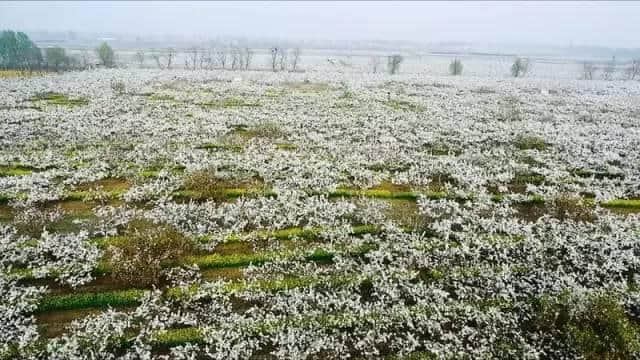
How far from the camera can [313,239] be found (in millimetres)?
19984

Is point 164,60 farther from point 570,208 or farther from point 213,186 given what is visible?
point 570,208

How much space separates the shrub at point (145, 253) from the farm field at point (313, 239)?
80 mm

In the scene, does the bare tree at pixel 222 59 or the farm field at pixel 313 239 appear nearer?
the farm field at pixel 313 239

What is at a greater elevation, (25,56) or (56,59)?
(25,56)

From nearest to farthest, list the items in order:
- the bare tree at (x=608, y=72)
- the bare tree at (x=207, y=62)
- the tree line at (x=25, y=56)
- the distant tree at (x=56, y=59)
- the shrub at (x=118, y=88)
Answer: the shrub at (x=118, y=88) → the tree line at (x=25, y=56) → the distant tree at (x=56, y=59) → the bare tree at (x=207, y=62) → the bare tree at (x=608, y=72)

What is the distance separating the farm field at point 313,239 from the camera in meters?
14.1

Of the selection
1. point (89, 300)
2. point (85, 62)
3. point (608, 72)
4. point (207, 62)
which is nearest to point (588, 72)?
point (608, 72)

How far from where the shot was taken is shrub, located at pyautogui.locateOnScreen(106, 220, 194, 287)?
54.1ft

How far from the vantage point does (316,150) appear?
32.2 m

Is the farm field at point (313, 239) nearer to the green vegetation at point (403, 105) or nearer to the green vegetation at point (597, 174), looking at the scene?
the green vegetation at point (597, 174)

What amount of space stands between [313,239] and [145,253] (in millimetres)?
7292

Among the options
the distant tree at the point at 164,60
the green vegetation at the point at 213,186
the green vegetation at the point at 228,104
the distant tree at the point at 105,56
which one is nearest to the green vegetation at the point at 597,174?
the green vegetation at the point at 213,186

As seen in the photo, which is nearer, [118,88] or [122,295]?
[122,295]

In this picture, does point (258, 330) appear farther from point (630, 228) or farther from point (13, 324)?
point (630, 228)
